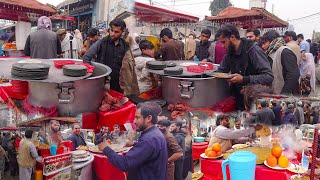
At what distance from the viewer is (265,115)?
1992 mm

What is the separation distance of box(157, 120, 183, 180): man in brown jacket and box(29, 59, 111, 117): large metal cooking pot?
48cm

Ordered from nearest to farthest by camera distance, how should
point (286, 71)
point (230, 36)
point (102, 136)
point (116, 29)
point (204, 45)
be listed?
point (102, 136), point (230, 36), point (286, 71), point (116, 29), point (204, 45)

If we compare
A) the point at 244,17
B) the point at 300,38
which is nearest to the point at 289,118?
the point at 244,17

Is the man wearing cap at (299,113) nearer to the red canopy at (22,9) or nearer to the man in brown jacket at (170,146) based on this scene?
the man in brown jacket at (170,146)

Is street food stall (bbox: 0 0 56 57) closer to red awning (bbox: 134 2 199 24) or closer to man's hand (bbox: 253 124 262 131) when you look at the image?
red awning (bbox: 134 2 199 24)

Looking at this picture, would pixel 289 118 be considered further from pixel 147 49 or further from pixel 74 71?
pixel 147 49

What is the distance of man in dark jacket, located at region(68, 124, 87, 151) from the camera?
1.99 metres

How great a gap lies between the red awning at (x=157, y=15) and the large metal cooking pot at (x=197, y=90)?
2539 millimetres

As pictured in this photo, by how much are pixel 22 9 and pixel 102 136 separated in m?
4.61

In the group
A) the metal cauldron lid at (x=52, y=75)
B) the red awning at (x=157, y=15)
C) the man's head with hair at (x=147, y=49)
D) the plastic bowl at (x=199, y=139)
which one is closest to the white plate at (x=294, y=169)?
the plastic bowl at (x=199, y=139)

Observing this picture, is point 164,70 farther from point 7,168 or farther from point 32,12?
point 32,12

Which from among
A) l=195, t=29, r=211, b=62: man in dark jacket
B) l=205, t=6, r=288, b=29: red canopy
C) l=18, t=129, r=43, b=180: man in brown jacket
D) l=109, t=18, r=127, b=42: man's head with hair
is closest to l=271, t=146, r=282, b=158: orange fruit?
l=18, t=129, r=43, b=180: man in brown jacket

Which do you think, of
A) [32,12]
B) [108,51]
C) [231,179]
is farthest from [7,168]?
[32,12]

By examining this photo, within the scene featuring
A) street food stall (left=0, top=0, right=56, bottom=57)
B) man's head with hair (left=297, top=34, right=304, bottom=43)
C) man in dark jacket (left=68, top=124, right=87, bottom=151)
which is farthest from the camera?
man's head with hair (left=297, top=34, right=304, bottom=43)
